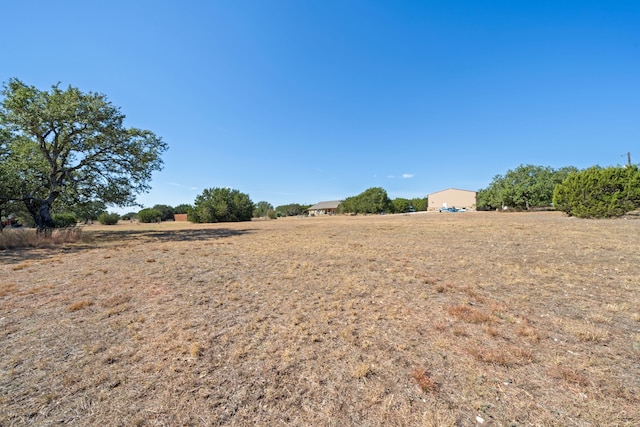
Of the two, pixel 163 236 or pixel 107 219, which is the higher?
pixel 107 219

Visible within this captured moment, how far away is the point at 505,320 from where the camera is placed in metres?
3.38

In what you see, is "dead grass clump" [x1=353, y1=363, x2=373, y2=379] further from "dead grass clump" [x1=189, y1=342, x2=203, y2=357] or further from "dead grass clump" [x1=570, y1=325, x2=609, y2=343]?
"dead grass clump" [x1=570, y1=325, x2=609, y2=343]

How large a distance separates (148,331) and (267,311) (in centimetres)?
157

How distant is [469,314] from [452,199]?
74828 mm

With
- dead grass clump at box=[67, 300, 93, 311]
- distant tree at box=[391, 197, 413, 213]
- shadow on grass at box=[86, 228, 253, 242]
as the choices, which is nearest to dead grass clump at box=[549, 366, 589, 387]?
dead grass clump at box=[67, 300, 93, 311]

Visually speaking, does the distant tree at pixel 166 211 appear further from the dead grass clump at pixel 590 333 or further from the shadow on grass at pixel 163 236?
the dead grass clump at pixel 590 333

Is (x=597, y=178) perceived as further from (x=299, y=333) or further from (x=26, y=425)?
(x=26, y=425)

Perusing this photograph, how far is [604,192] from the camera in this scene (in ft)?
56.8

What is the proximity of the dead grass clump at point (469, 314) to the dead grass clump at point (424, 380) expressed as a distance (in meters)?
1.52

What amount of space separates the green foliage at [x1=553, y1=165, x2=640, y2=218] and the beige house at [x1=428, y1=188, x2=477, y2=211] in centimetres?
4826

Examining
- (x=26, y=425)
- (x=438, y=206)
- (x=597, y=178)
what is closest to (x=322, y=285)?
(x=26, y=425)

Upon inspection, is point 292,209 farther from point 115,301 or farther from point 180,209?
point 115,301

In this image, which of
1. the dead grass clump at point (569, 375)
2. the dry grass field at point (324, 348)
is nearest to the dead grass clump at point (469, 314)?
the dry grass field at point (324, 348)

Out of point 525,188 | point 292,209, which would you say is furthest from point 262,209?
point 525,188
